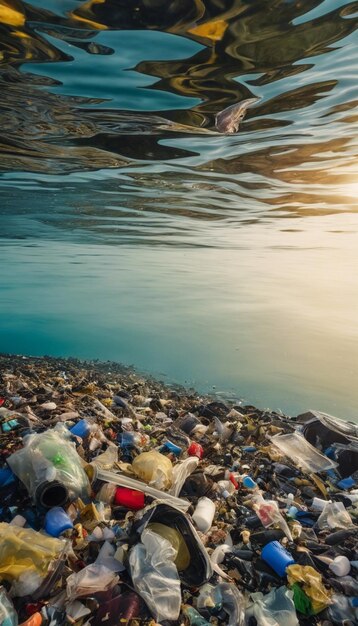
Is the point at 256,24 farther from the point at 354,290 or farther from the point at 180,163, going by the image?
the point at 354,290

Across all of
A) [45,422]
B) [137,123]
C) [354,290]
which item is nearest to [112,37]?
[137,123]

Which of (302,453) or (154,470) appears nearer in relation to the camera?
(154,470)

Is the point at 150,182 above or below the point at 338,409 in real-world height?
above

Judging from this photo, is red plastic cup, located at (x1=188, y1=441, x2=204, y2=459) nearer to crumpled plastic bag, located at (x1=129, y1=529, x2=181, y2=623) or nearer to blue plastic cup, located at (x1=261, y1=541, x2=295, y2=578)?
blue plastic cup, located at (x1=261, y1=541, x2=295, y2=578)

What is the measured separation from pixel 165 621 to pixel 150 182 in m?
8.66

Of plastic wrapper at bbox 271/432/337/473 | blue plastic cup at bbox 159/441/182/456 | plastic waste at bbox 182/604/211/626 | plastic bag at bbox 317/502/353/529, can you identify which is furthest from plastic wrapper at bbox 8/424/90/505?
plastic wrapper at bbox 271/432/337/473

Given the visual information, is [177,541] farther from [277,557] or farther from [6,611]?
[6,611]

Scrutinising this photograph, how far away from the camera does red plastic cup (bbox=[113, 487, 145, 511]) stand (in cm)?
310

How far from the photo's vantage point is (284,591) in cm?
267

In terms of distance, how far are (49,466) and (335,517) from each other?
2.72 meters

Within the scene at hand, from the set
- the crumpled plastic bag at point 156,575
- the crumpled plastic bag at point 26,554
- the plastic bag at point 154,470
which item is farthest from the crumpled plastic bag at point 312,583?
the crumpled plastic bag at point 26,554

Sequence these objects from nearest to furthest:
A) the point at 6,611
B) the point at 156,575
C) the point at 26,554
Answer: the point at 6,611, the point at 26,554, the point at 156,575

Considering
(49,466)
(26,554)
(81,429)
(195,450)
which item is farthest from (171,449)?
(26,554)

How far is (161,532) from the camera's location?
2.76 m
